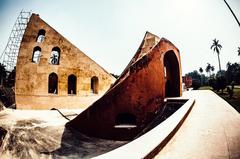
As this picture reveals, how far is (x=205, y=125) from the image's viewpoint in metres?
4.56

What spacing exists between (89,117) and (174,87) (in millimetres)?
6455

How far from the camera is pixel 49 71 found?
1466 cm

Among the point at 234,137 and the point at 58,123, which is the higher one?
the point at 234,137

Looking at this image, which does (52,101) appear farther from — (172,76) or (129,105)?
(172,76)

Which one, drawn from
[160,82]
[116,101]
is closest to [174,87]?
[160,82]

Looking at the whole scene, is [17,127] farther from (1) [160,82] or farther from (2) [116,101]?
(1) [160,82]

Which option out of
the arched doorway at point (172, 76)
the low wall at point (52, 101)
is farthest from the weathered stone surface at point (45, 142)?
the arched doorway at point (172, 76)

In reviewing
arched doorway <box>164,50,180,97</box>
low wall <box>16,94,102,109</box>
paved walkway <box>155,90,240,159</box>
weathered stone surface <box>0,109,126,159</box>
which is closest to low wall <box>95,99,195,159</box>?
paved walkway <box>155,90,240,159</box>

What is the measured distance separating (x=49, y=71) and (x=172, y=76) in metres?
9.37

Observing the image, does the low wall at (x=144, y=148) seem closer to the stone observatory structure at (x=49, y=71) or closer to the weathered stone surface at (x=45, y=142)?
the weathered stone surface at (x=45, y=142)

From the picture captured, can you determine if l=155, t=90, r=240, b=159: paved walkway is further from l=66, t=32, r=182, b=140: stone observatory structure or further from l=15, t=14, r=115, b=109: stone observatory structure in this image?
l=15, t=14, r=115, b=109: stone observatory structure

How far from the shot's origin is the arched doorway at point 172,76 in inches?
480

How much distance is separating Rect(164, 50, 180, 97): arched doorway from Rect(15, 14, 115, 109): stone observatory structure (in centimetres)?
646

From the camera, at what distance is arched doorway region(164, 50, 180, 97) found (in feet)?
40.0
